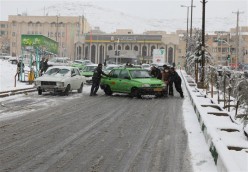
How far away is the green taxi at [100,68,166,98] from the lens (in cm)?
2045

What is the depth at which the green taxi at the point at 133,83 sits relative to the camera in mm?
20453

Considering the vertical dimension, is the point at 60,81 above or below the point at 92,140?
above

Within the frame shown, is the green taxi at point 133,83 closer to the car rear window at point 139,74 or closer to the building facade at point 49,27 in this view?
the car rear window at point 139,74

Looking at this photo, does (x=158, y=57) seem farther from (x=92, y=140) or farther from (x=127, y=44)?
(x=127, y=44)

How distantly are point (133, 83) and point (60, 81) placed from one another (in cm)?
360

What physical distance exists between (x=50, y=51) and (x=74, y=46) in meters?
102

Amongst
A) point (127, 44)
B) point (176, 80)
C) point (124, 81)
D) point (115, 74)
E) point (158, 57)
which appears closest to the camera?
point (124, 81)

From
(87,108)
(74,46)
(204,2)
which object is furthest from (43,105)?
(74,46)

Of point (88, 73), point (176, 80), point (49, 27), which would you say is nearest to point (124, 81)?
point (176, 80)

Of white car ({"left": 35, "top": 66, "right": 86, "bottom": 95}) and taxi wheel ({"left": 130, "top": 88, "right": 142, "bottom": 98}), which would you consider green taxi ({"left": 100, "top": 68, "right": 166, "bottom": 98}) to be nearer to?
taxi wheel ({"left": 130, "top": 88, "right": 142, "bottom": 98})

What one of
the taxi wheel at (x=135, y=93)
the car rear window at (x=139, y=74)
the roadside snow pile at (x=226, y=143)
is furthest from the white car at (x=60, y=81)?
the roadside snow pile at (x=226, y=143)

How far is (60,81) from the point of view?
20.2 m

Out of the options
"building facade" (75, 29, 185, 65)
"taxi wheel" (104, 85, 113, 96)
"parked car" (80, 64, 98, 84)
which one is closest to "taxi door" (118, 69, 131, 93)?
"taxi wheel" (104, 85, 113, 96)

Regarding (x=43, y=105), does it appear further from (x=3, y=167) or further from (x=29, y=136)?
(x=3, y=167)
